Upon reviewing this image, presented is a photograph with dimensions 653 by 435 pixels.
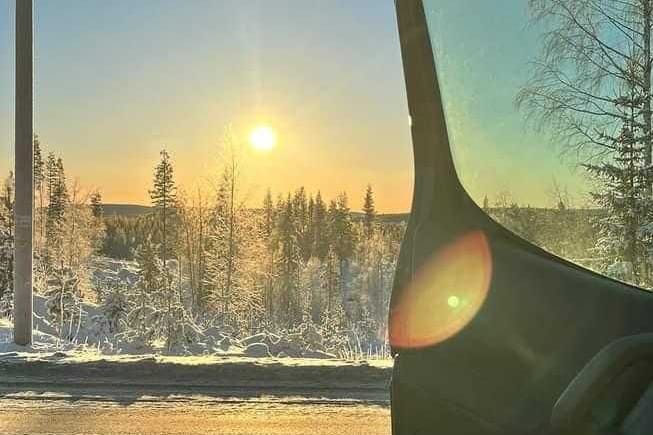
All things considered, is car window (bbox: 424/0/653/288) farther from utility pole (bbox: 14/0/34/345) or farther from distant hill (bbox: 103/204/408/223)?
distant hill (bbox: 103/204/408/223)

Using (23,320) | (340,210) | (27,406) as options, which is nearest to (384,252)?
(340,210)

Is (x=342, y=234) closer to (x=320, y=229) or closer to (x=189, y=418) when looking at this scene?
(x=320, y=229)

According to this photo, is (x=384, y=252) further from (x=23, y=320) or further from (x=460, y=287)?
(x=460, y=287)

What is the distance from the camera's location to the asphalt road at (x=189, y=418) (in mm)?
4301

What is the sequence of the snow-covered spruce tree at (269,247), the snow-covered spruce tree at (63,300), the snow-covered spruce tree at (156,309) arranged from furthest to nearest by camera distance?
Result: the snow-covered spruce tree at (269,247)
the snow-covered spruce tree at (63,300)
the snow-covered spruce tree at (156,309)

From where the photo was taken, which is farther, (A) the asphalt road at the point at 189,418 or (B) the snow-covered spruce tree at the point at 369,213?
(B) the snow-covered spruce tree at the point at 369,213

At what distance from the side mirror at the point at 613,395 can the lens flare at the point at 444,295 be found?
0.30 m

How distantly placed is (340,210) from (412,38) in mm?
11662

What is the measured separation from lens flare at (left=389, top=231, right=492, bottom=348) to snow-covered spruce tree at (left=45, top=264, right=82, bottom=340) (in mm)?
9788

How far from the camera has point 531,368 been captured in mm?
1149

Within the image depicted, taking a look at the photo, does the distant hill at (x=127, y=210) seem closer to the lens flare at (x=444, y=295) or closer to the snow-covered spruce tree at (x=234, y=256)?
the snow-covered spruce tree at (x=234, y=256)

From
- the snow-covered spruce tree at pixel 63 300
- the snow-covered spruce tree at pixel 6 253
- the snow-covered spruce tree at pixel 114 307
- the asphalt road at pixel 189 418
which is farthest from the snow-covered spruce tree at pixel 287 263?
the asphalt road at pixel 189 418

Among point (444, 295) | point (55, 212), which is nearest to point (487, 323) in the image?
point (444, 295)

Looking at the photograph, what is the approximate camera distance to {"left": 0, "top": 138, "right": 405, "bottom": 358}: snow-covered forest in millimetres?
10414
